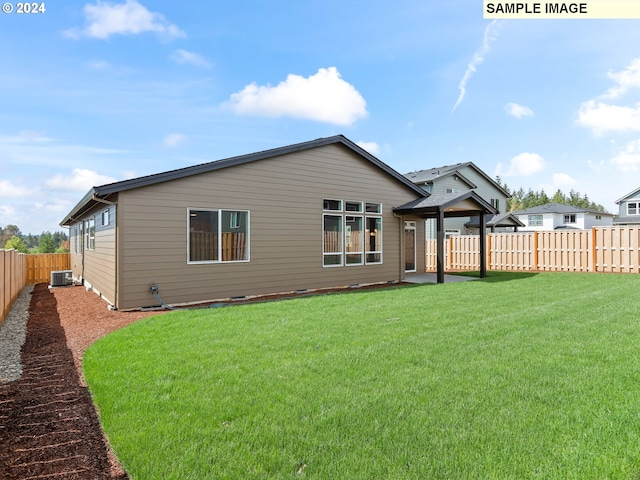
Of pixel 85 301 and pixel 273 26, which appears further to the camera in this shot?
pixel 273 26

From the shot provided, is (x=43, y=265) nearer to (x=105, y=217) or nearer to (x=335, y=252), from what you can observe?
(x=105, y=217)

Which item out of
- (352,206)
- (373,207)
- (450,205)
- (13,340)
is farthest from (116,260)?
(450,205)

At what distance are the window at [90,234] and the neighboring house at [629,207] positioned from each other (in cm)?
4561

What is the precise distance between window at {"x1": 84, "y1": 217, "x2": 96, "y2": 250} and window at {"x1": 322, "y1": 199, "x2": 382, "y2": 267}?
7.06 m

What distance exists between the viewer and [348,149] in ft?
39.2

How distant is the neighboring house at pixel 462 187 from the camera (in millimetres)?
27219

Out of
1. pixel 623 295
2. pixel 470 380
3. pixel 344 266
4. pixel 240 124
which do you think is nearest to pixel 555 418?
pixel 470 380

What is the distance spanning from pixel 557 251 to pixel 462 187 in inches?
552

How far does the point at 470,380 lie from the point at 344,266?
27.4 feet

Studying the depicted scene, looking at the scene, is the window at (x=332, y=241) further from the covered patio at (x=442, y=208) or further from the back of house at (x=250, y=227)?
the covered patio at (x=442, y=208)

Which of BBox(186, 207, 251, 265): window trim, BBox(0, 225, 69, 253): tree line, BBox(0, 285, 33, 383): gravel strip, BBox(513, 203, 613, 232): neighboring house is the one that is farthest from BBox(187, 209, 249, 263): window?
BBox(513, 203, 613, 232): neighboring house

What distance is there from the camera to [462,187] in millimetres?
29266

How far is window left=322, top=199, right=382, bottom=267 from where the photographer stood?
11594mm

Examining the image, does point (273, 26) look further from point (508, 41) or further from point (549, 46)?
point (549, 46)
